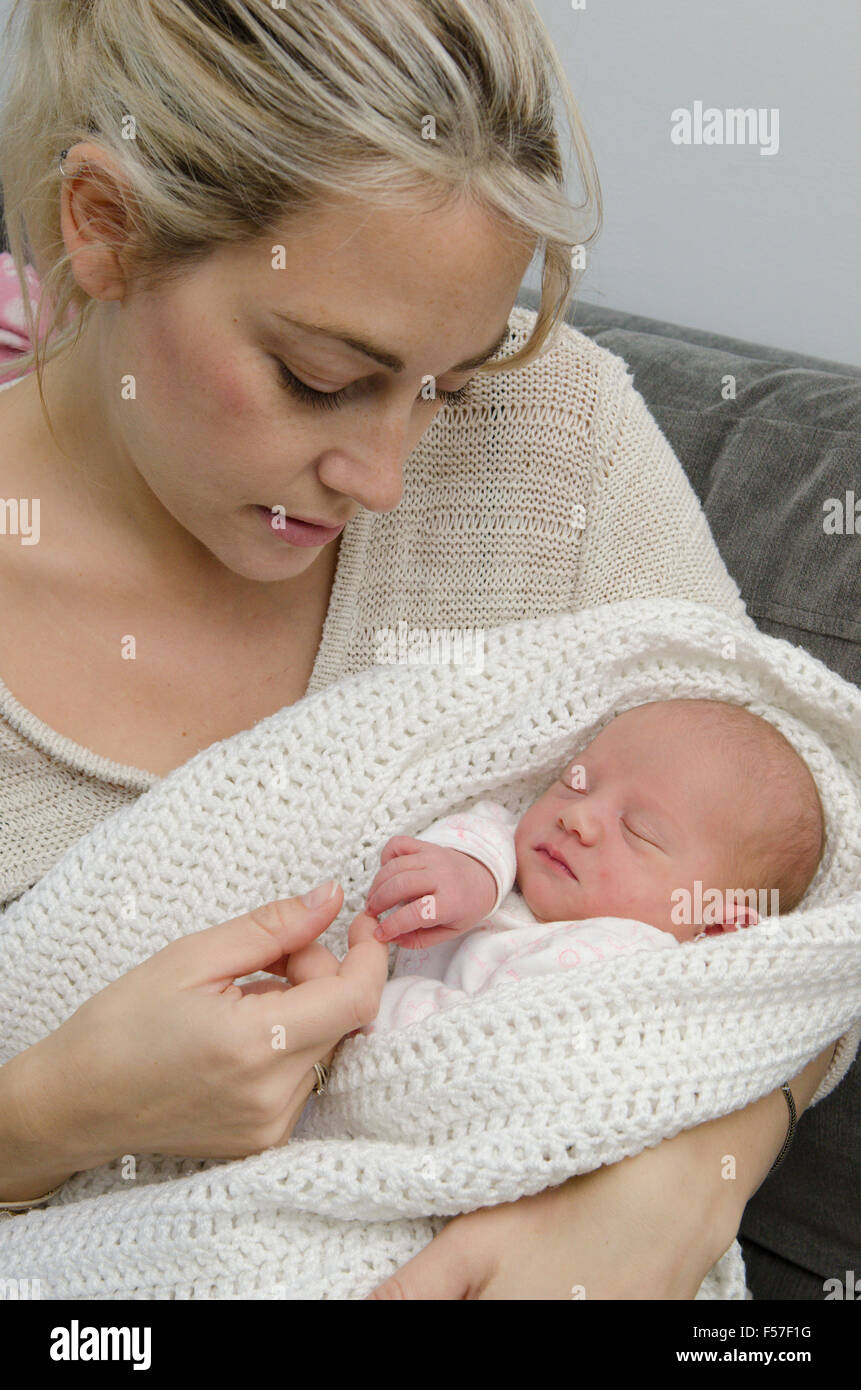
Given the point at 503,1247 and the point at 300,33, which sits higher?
the point at 300,33

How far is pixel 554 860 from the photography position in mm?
1307

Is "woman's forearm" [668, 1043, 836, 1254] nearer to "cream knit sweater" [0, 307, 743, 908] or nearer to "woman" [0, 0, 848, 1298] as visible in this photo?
"woman" [0, 0, 848, 1298]

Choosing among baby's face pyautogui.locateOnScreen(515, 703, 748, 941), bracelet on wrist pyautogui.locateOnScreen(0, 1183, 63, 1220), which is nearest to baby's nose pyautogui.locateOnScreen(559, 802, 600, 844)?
baby's face pyautogui.locateOnScreen(515, 703, 748, 941)

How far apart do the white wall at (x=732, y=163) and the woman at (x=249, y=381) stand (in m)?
0.85

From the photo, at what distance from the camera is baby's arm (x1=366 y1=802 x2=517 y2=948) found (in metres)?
1.14

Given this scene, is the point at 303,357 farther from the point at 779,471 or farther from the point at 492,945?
the point at 779,471

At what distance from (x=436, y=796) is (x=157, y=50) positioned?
31.0 inches

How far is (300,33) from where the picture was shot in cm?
97

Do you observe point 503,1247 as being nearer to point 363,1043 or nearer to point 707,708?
point 363,1043

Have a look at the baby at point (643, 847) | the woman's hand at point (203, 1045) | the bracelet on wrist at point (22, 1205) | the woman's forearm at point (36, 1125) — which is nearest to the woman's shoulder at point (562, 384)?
the baby at point (643, 847)

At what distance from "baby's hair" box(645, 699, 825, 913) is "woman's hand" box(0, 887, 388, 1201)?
0.47 metres
